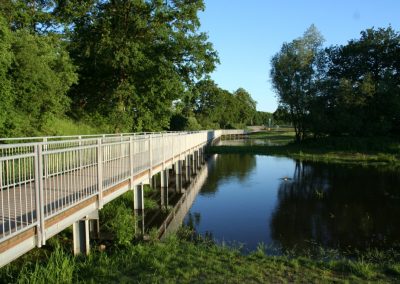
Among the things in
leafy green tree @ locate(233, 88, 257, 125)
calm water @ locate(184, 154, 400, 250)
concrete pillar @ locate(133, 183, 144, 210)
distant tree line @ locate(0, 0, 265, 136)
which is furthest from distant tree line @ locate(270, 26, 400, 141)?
leafy green tree @ locate(233, 88, 257, 125)

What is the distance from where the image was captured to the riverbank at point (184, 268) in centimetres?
684

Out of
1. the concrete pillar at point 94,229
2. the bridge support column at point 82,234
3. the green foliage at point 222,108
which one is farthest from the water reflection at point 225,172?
the green foliage at point 222,108

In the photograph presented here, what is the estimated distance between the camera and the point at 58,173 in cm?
723

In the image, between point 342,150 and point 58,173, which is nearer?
point 58,173

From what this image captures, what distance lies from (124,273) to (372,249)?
22.2ft

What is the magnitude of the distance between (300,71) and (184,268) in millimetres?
41886

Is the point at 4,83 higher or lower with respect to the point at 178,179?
higher

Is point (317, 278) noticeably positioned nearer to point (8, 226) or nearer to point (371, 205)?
point (8, 226)

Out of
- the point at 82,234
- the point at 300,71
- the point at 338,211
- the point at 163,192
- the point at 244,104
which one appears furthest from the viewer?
the point at 244,104

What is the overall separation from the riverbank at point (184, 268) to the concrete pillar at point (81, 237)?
0.80 ft

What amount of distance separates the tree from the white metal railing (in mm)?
33832

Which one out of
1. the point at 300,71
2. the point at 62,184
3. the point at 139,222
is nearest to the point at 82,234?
the point at 62,184

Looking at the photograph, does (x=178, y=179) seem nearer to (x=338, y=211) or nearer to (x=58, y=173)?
(x=338, y=211)

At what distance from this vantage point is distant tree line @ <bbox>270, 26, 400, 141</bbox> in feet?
133
